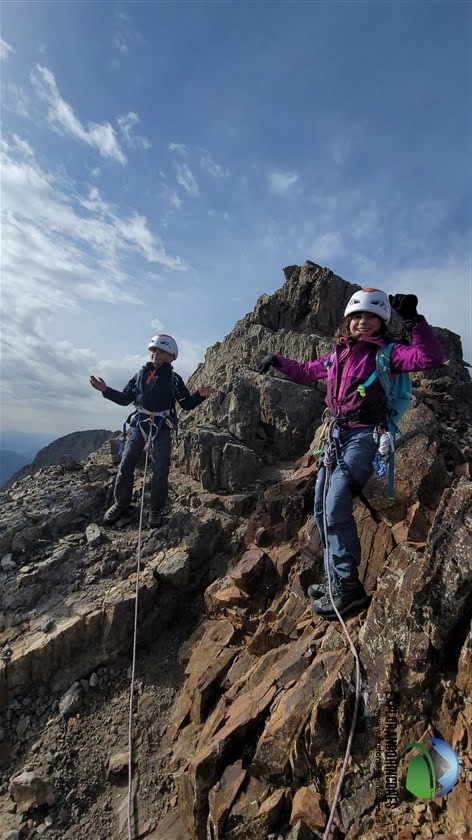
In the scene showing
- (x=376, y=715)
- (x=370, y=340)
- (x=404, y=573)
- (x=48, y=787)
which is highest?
(x=370, y=340)

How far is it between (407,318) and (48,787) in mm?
8573

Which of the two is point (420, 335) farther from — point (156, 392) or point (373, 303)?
point (156, 392)

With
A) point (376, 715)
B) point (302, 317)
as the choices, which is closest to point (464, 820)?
point (376, 715)

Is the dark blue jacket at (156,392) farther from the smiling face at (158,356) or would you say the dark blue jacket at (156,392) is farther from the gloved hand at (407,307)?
the gloved hand at (407,307)

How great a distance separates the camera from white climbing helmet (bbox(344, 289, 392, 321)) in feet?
21.2

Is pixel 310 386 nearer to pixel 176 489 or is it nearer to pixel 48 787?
pixel 176 489

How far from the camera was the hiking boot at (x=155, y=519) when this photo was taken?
10312mm

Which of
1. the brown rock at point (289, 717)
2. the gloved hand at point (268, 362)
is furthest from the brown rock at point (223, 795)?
the gloved hand at point (268, 362)

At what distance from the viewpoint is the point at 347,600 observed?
5809 mm

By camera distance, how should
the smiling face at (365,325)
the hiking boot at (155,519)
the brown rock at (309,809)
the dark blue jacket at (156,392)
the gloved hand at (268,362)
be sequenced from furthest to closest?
the dark blue jacket at (156,392) → the hiking boot at (155,519) → the gloved hand at (268,362) → the smiling face at (365,325) → the brown rock at (309,809)

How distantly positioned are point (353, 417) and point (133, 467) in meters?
6.51

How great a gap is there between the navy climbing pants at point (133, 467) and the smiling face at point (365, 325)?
240 inches

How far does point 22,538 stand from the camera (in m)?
10.3
